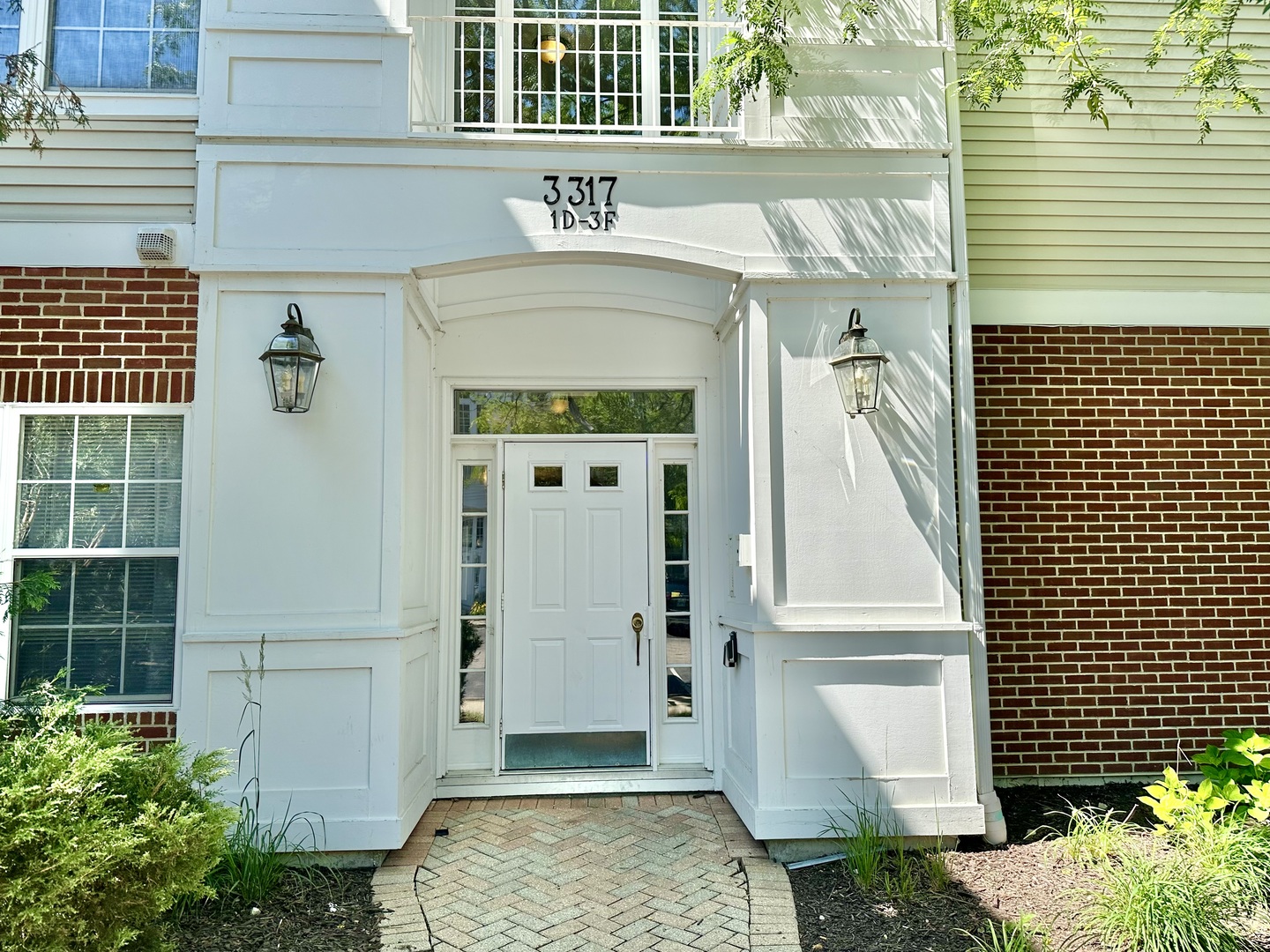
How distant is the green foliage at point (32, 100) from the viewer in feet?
13.8

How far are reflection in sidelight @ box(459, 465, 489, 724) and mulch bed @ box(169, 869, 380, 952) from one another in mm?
1671

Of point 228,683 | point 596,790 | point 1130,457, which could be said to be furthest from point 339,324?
point 1130,457

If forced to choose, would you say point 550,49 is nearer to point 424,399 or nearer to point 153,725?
point 424,399

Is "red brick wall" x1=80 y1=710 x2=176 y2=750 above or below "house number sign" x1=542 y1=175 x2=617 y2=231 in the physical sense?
below

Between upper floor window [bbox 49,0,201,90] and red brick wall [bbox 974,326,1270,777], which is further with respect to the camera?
red brick wall [bbox 974,326,1270,777]

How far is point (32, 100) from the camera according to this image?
14.0 feet

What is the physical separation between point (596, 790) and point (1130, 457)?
390cm

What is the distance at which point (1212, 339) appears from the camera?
215 inches

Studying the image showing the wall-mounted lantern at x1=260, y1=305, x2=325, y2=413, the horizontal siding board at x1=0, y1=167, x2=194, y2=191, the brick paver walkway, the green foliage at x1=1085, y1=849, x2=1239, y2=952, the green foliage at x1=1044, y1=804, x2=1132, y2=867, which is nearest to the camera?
the green foliage at x1=1085, y1=849, x2=1239, y2=952

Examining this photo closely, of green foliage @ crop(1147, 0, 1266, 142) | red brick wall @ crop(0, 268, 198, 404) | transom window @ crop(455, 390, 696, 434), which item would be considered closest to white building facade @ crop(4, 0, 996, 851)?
red brick wall @ crop(0, 268, 198, 404)

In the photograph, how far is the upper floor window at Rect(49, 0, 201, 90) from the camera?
191 inches

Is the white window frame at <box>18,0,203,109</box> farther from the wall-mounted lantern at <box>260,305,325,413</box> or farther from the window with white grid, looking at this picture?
the window with white grid

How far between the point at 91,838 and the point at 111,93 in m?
4.00

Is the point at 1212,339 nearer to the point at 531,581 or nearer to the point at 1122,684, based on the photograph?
the point at 1122,684
